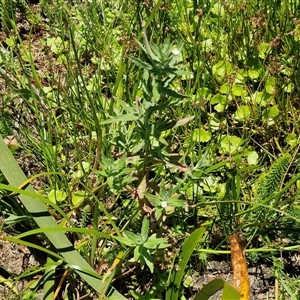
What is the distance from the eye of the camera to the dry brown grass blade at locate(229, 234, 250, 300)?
A: 4.28ft

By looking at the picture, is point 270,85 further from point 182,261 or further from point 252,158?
point 182,261

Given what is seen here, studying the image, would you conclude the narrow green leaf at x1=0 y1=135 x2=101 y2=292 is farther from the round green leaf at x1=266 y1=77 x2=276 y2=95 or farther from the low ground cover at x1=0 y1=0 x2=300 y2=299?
the round green leaf at x1=266 y1=77 x2=276 y2=95

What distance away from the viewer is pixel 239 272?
133 cm

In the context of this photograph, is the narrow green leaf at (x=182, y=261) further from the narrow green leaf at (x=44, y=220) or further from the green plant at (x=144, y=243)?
the narrow green leaf at (x=44, y=220)

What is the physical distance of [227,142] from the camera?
179 cm

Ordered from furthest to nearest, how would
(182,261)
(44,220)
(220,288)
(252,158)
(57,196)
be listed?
(252,158)
(57,196)
(44,220)
(182,261)
(220,288)

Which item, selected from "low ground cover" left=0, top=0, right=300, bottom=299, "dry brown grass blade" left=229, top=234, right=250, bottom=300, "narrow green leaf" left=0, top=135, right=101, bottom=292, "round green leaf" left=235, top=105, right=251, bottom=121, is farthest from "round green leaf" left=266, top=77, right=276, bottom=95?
"narrow green leaf" left=0, top=135, right=101, bottom=292

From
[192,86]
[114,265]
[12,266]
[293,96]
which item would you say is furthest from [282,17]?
[12,266]

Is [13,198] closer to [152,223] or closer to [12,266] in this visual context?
[12,266]

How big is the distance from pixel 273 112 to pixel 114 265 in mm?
845

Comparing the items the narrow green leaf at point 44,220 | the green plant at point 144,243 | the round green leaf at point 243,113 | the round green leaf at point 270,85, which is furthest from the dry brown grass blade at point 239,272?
the round green leaf at point 270,85

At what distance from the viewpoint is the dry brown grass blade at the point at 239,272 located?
4.28ft

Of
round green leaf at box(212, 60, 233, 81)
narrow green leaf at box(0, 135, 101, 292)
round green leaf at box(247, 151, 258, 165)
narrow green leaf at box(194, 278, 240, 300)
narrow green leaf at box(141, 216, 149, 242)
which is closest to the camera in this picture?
narrow green leaf at box(194, 278, 240, 300)

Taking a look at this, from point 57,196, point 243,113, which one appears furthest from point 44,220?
point 243,113
